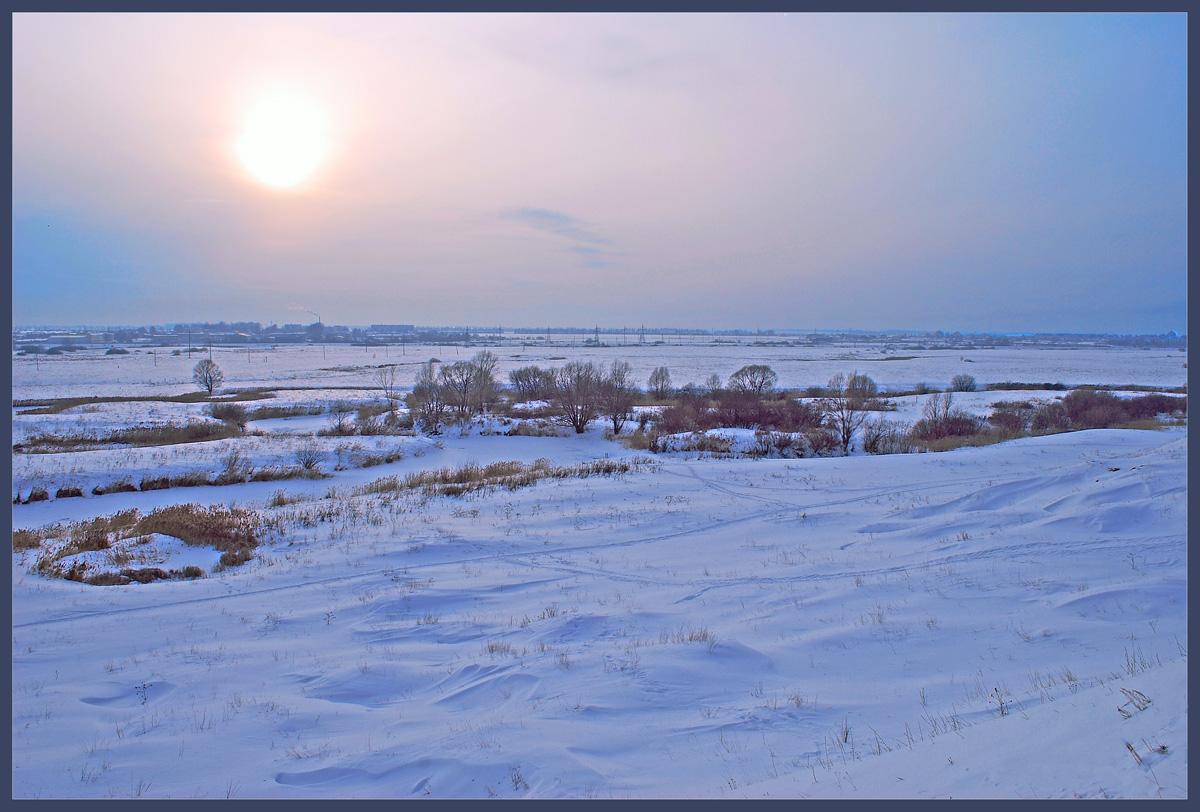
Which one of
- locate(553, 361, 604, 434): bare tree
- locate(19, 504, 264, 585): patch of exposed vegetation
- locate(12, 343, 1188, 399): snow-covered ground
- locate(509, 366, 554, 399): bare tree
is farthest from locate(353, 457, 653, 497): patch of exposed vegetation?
locate(12, 343, 1188, 399): snow-covered ground

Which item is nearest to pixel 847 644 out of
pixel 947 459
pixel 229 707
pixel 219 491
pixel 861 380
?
pixel 229 707

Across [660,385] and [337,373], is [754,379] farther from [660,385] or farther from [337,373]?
[337,373]

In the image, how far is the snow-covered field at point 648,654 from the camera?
4695 mm

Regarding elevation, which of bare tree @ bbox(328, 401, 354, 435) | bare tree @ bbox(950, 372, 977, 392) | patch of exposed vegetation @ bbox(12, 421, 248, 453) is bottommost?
patch of exposed vegetation @ bbox(12, 421, 248, 453)

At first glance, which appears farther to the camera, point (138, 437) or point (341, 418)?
point (341, 418)

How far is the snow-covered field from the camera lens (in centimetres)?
470

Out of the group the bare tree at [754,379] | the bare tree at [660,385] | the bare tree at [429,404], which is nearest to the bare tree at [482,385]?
the bare tree at [429,404]

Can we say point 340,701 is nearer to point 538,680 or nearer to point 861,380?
point 538,680

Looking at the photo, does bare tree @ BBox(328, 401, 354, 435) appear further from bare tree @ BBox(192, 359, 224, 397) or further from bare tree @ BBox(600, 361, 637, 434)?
bare tree @ BBox(192, 359, 224, 397)

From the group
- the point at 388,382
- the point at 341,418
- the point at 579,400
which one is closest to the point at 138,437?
the point at 341,418

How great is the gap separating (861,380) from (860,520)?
2310cm

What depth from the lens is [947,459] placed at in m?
19.7

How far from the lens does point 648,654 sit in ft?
22.8

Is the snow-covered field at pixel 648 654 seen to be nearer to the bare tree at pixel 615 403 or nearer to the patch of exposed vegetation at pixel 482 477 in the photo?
the patch of exposed vegetation at pixel 482 477
